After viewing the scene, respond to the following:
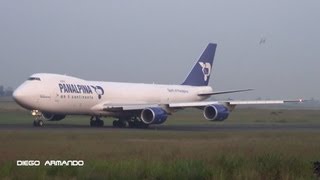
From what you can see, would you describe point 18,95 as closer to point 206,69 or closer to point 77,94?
point 77,94

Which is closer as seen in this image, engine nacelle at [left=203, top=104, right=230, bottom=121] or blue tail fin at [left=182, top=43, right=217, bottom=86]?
engine nacelle at [left=203, top=104, right=230, bottom=121]

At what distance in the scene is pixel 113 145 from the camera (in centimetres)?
2430

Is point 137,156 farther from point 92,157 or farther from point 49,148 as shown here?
point 49,148

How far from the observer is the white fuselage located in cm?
4197

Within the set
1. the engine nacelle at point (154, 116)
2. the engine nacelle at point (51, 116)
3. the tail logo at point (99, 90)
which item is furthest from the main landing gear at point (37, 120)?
the engine nacelle at point (154, 116)

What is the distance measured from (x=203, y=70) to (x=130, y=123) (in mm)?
13055

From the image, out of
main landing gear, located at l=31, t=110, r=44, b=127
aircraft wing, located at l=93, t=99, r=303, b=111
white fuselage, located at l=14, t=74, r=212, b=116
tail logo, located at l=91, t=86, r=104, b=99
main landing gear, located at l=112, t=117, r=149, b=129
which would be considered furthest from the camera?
tail logo, located at l=91, t=86, r=104, b=99

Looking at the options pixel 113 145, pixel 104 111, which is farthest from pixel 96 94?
pixel 113 145

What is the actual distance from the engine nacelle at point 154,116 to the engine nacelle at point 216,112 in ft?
9.75

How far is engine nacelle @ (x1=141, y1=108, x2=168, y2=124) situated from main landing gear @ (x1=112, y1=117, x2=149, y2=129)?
703 millimetres

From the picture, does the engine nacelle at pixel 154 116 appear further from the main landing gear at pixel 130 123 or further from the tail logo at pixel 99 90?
the tail logo at pixel 99 90

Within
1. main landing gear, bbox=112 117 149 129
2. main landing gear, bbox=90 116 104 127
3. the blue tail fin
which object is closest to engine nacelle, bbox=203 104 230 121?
main landing gear, bbox=112 117 149 129

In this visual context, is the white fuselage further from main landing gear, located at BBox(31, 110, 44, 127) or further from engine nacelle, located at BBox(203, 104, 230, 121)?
engine nacelle, located at BBox(203, 104, 230, 121)

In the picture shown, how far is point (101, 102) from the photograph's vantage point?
46.2m
